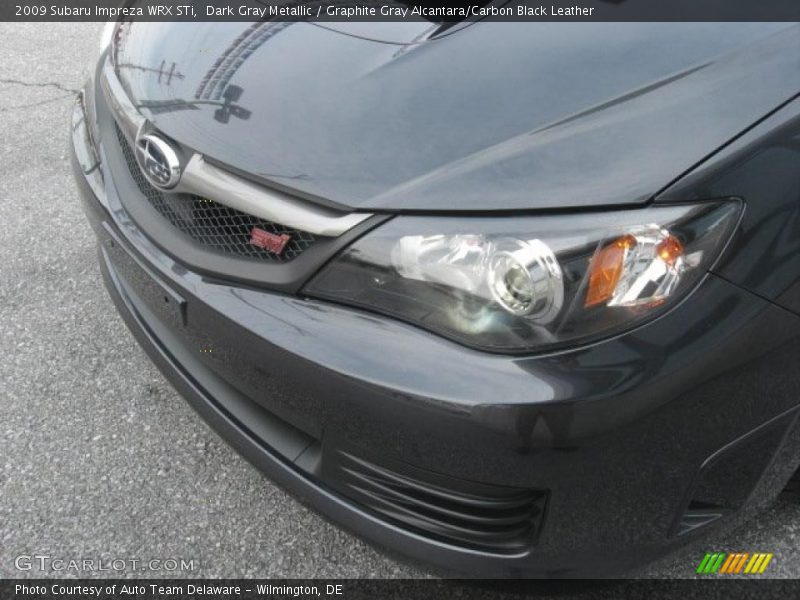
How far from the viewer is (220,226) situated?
5.26 ft

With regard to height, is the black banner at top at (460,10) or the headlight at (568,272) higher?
the black banner at top at (460,10)

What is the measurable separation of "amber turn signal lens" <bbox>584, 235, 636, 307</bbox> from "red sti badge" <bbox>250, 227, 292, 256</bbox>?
1.81 ft

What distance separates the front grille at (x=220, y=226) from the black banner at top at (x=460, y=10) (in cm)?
52

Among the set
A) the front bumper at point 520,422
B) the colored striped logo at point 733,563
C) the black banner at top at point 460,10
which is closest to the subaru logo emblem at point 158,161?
the front bumper at point 520,422

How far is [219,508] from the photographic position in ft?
6.55

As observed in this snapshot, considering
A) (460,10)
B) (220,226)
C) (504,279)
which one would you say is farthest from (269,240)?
(460,10)

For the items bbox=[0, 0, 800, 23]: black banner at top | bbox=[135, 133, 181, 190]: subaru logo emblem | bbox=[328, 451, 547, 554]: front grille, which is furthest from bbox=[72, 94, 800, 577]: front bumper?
bbox=[0, 0, 800, 23]: black banner at top

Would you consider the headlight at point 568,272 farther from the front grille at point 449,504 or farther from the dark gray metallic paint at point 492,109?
the front grille at point 449,504

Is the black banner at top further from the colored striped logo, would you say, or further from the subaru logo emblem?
the colored striped logo

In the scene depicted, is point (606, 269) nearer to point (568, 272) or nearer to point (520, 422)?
point (568, 272)

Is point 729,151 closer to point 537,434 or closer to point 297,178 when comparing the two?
point 537,434

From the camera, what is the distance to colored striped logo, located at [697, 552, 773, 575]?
72.8 inches

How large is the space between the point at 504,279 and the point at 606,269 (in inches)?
6.4

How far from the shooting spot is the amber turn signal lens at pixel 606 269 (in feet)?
4.25
